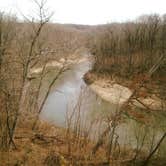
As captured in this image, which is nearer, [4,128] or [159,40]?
[4,128]

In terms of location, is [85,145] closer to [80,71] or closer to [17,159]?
[17,159]

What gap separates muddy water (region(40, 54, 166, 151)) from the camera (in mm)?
14193

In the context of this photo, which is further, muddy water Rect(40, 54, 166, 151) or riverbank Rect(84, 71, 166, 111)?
riverbank Rect(84, 71, 166, 111)

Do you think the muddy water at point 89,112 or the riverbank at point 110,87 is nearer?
the muddy water at point 89,112

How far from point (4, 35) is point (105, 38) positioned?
29.7m

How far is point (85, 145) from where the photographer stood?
12.4 meters

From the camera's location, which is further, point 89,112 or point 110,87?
point 110,87

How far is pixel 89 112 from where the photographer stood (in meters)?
20.3

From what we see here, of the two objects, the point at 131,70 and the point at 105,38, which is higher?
the point at 105,38

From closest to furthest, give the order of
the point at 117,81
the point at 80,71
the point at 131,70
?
1. the point at 117,81
2. the point at 131,70
3. the point at 80,71

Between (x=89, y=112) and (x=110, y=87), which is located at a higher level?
(x=89, y=112)

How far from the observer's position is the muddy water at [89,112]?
1419cm

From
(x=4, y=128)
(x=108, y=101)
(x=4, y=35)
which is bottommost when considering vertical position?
(x=108, y=101)

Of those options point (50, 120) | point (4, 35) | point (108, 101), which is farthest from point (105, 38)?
point (50, 120)
